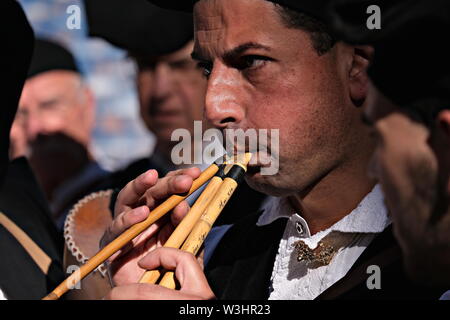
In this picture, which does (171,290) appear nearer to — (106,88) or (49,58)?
(49,58)

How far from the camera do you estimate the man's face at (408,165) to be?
5.14ft

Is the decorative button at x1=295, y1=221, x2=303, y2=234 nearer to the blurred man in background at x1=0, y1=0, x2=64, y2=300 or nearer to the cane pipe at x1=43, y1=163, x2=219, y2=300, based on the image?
the cane pipe at x1=43, y1=163, x2=219, y2=300

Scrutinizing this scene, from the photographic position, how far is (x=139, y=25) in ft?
13.2

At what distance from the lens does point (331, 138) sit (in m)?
2.18

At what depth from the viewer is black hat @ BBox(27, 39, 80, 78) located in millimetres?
5211

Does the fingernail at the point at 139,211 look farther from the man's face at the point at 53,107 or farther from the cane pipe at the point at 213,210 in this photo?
the man's face at the point at 53,107

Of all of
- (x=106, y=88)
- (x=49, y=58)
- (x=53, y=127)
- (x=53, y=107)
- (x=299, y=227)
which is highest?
(x=299, y=227)

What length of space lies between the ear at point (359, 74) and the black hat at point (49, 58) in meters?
3.42

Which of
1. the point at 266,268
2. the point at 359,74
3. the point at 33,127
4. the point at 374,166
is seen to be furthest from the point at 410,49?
the point at 33,127

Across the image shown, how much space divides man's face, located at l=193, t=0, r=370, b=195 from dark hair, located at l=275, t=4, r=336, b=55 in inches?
0.6

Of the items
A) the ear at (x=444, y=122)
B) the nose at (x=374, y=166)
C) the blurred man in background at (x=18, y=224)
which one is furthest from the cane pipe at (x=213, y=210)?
the blurred man in background at (x=18, y=224)

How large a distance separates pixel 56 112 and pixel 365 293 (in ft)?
12.1

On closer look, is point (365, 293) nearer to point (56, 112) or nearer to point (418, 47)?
point (418, 47)

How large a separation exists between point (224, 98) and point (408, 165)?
713 millimetres
